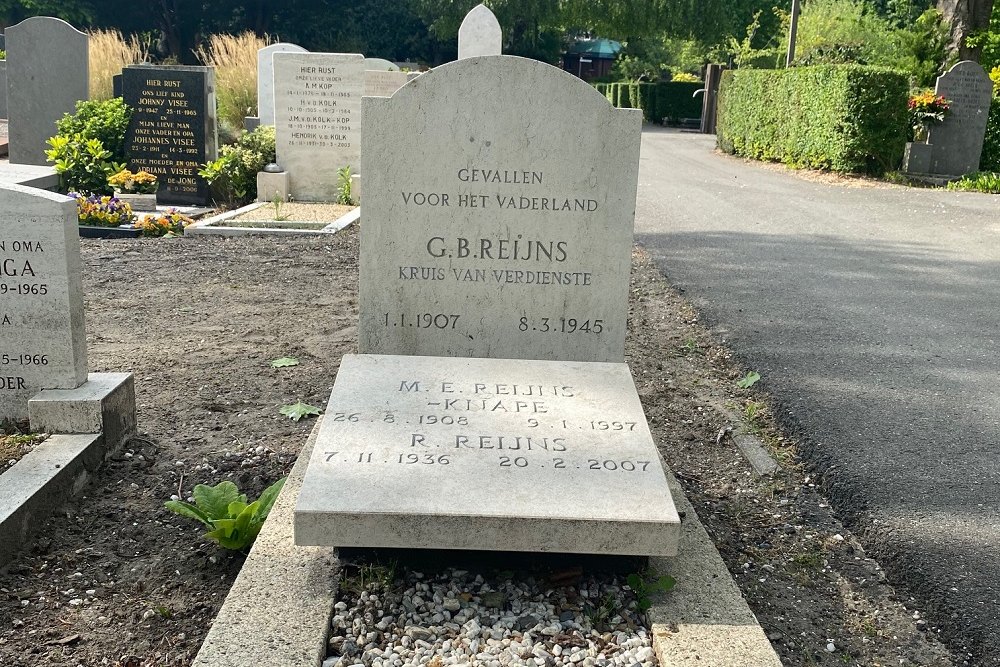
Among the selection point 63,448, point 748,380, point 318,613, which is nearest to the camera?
point 318,613

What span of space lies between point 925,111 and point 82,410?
1644 centimetres

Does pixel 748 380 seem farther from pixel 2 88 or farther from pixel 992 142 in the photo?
pixel 2 88

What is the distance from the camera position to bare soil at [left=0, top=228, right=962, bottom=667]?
2561 mm

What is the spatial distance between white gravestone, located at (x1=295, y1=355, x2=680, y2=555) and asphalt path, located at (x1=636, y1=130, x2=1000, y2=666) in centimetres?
106

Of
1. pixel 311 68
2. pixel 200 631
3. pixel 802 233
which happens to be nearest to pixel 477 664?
pixel 200 631

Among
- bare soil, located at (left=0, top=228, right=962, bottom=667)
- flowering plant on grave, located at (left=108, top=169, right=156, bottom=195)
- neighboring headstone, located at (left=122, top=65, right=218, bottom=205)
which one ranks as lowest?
bare soil, located at (left=0, top=228, right=962, bottom=667)

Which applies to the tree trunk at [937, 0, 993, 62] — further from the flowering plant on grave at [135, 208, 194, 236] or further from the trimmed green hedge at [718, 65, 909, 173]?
the flowering plant on grave at [135, 208, 194, 236]

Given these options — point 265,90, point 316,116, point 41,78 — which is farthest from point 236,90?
point 316,116

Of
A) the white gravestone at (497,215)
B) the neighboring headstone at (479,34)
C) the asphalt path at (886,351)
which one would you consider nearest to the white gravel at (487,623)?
the asphalt path at (886,351)

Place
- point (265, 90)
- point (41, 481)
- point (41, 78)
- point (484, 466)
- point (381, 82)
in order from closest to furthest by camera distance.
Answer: point (484, 466) → point (41, 481) → point (41, 78) → point (381, 82) → point (265, 90)

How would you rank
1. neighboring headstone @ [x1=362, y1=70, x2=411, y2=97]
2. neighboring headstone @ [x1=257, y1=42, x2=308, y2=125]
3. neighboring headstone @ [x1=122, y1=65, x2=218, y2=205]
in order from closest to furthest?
neighboring headstone @ [x1=122, y1=65, x2=218, y2=205], neighboring headstone @ [x1=362, y1=70, x2=411, y2=97], neighboring headstone @ [x1=257, y1=42, x2=308, y2=125]

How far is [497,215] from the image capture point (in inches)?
141

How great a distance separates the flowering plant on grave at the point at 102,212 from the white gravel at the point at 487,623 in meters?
7.73

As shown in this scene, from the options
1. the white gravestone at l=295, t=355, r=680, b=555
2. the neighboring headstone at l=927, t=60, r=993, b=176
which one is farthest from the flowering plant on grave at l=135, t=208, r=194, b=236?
the neighboring headstone at l=927, t=60, r=993, b=176
